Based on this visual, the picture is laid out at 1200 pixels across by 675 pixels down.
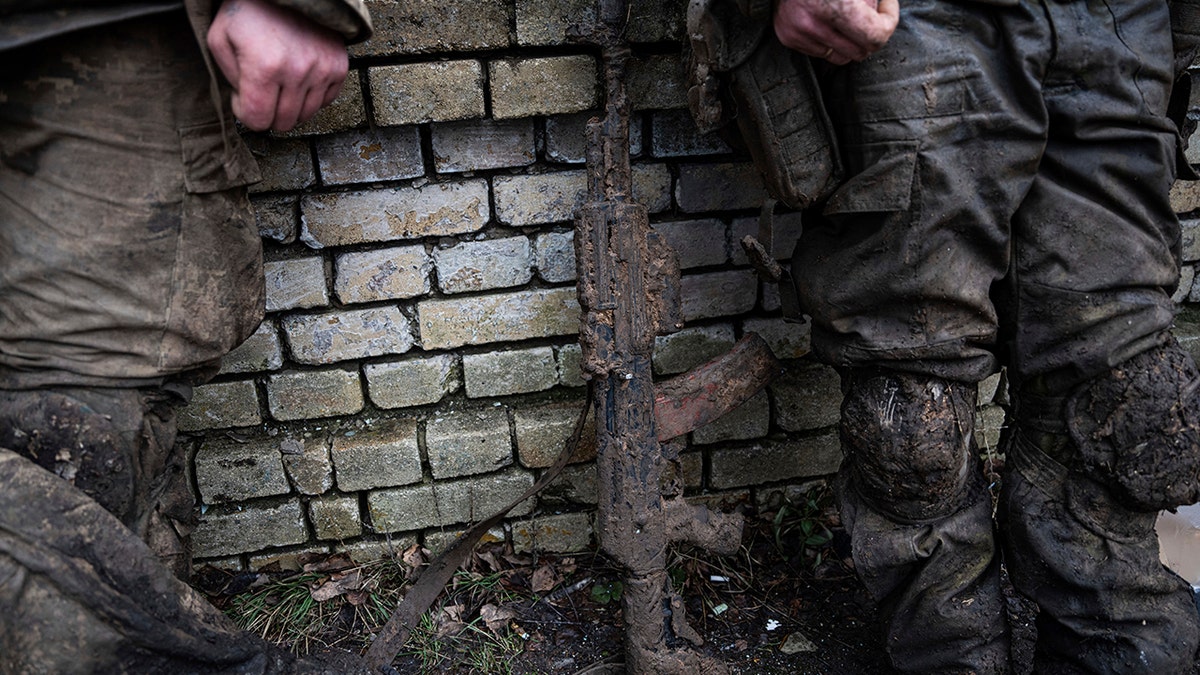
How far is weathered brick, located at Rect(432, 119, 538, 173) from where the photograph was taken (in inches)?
89.4

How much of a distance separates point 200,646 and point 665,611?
103cm

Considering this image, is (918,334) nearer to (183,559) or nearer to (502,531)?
(502,531)

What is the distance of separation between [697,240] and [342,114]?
100 centimetres

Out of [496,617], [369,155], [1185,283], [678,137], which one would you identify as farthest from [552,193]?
[1185,283]

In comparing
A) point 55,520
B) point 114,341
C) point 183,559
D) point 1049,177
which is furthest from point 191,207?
point 1049,177

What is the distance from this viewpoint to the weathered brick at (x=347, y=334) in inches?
93.0

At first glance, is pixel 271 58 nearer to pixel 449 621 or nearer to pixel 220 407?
pixel 220 407

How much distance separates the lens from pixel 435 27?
2.13 meters

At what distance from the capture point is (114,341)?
1564 mm

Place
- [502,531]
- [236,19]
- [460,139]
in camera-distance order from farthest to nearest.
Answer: [502,531], [460,139], [236,19]

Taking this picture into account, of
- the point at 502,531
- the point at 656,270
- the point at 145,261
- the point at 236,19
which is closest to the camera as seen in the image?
the point at 236,19

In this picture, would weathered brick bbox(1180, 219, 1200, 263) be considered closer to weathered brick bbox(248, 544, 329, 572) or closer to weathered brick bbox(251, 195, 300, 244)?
weathered brick bbox(251, 195, 300, 244)

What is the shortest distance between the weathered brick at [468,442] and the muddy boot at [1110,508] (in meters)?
1.32

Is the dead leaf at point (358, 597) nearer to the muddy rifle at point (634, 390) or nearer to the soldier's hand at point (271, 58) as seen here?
the muddy rifle at point (634, 390)
